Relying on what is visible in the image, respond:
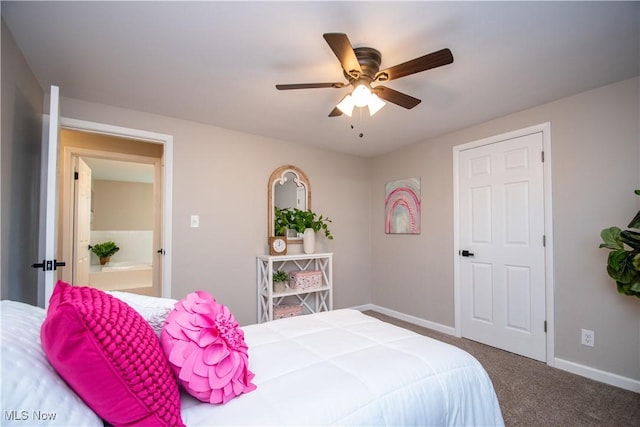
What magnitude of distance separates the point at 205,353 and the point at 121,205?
20.5 feet

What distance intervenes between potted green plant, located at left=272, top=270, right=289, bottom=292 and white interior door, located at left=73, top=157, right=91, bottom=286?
90.7 inches

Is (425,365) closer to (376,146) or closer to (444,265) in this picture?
(444,265)

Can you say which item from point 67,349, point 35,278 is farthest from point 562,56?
point 35,278

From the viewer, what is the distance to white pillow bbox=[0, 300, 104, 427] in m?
0.60

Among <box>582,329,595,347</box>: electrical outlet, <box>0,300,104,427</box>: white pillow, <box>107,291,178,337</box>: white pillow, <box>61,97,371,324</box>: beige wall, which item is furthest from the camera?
<box>61,97,371,324</box>: beige wall

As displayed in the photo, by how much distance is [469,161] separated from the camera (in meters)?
3.14

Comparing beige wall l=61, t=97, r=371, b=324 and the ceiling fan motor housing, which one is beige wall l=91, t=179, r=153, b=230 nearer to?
beige wall l=61, t=97, r=371, b=324

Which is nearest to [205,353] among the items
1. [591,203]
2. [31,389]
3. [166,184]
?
[31,389]

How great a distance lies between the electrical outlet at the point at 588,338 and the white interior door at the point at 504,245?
271 mm

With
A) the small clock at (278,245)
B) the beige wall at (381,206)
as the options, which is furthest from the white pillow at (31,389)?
the small clock at (278,245)

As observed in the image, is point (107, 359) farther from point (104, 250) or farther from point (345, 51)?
point (104, 250)

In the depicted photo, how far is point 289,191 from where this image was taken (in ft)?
12.0

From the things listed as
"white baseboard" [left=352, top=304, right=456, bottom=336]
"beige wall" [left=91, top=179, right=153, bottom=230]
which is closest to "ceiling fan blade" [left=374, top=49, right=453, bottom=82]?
"white baseboard" [left=352, top=304, right=456, bottom=336]

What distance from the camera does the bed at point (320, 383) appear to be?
66 centimetres
